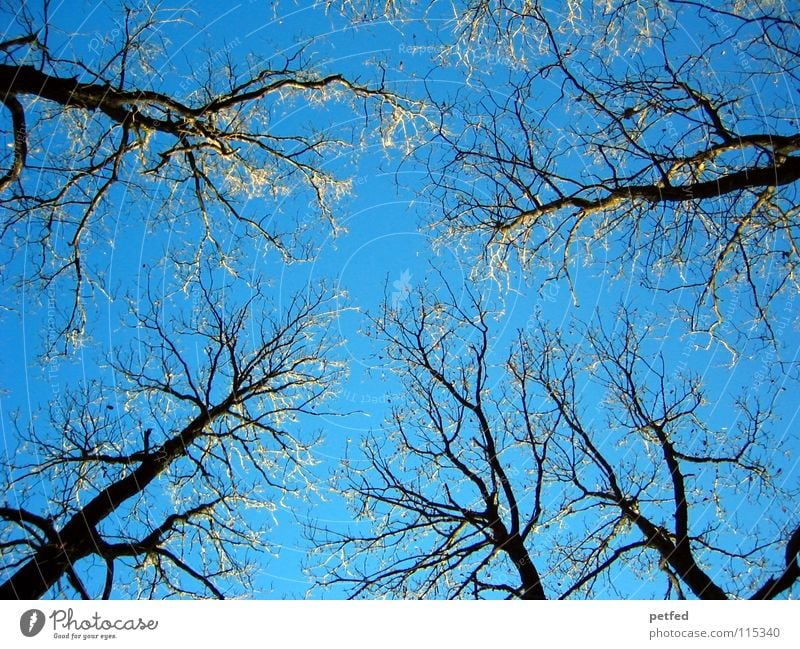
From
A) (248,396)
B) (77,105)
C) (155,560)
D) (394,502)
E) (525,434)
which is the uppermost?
(77,105)

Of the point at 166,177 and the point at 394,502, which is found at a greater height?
the point at 166,177

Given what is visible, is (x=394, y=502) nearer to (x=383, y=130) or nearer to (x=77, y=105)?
(x=383, y=130)

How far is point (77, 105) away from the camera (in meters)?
7.29

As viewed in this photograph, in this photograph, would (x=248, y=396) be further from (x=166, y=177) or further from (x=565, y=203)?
(x=565, y=203)

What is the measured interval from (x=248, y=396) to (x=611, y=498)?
5289mm

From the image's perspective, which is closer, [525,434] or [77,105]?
[77,105]

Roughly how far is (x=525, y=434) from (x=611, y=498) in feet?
4.53
